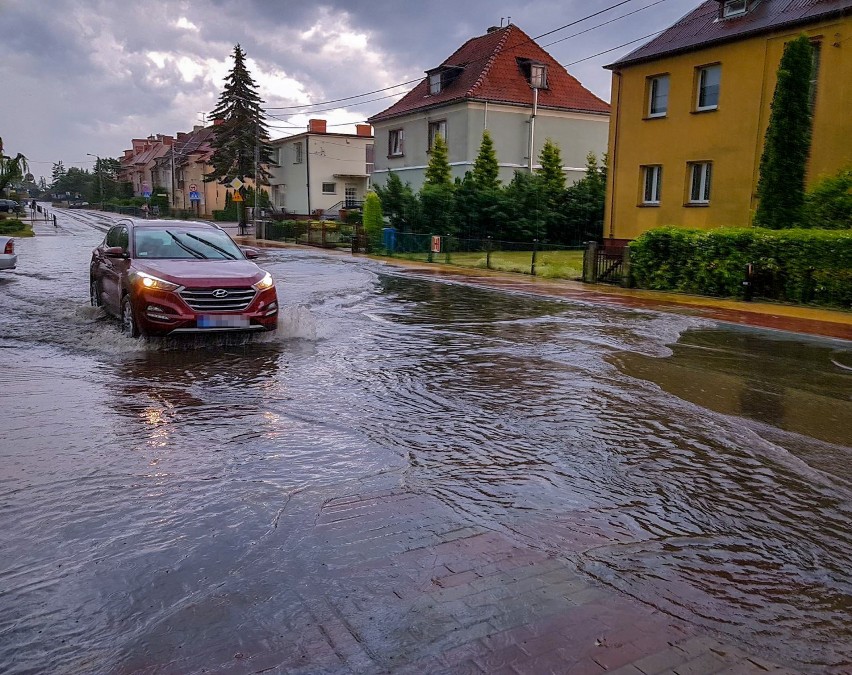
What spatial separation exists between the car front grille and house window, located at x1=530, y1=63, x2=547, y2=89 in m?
32.8

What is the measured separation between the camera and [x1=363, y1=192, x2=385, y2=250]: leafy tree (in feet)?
101

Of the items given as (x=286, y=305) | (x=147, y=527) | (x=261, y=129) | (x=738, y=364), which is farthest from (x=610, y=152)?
(x=261, y=129)

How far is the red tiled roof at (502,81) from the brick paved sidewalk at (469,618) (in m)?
34.7

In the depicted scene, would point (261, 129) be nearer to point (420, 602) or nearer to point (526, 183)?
point (526, 183)

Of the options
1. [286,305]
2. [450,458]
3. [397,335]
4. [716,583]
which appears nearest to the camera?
[716,583]

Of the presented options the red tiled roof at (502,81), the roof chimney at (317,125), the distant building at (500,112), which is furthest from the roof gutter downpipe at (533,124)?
the roof chimney at (317,125)

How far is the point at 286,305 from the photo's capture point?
13.9 metres

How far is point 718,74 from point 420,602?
23203 mm

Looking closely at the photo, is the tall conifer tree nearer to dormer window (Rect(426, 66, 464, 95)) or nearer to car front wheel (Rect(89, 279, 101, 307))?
dormer window (Rect(426, 66, 464, 95))

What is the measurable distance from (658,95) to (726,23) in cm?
291

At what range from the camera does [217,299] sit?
9.16 metres

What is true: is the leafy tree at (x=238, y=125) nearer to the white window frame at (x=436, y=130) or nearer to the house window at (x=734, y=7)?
the white window frame at (x=436, y=130)

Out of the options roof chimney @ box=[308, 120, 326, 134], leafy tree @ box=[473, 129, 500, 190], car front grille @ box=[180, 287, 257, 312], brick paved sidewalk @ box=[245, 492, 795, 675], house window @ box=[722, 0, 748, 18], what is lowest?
brick paved sidewalk @ box=[245, 492, 795, 675]

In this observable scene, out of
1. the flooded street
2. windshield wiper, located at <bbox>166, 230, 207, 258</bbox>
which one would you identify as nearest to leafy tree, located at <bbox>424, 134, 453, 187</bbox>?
windshield wiper, located at <bbox>166, 230, 207, 258</bbox>
